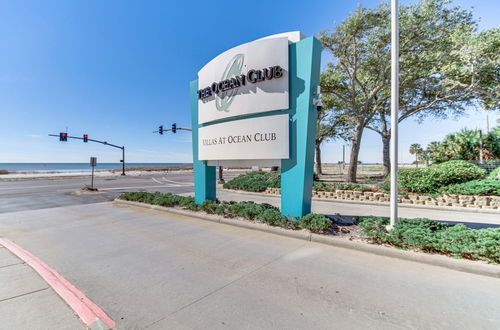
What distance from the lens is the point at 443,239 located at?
3.98 m

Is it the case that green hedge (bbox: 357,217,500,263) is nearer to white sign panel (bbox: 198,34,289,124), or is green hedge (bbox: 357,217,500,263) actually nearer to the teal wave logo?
white sign panel (bbox: 198,34,289,124)

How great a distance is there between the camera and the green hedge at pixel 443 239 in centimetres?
360

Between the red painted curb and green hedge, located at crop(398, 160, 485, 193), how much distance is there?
36.4ft

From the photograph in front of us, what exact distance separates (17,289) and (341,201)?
10.5 metres

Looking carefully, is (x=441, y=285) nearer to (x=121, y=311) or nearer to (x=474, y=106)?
(x=121, y=311)

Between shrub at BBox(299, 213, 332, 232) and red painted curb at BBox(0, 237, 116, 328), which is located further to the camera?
shrub at BBox(299, 213, 332, 232)

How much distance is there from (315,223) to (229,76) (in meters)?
5.32

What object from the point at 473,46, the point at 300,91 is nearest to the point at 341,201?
the point at 300,91

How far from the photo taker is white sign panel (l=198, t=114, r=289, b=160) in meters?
6.18

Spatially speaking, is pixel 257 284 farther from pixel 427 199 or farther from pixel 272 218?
pixel 427 199

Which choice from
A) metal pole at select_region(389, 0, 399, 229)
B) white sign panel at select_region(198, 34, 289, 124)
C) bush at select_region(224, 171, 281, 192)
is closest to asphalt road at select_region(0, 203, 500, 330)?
metal pole at select_region(389, 0, 399, 229)

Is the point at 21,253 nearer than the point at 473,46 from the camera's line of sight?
Yes

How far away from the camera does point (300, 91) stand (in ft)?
19.4

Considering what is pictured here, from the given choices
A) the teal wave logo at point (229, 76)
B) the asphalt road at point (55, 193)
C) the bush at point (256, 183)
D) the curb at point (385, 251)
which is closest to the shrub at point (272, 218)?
the curb at point (385, 251)
